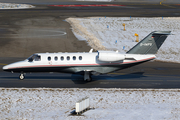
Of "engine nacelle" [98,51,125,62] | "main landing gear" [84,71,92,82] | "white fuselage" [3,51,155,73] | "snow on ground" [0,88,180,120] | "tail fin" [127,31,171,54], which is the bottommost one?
"snow on ground" [0,88,180,120]

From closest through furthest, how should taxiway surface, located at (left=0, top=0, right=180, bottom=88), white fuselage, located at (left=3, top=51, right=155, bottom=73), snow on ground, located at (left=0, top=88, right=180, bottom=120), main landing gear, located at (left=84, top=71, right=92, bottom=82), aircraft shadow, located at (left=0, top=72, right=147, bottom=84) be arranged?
snow on ground, located at (left=0, top=88, right=180, bottom=120)
white fuselage, located at (left=3, top=51, right=155, bottom=73)
main landing gear, located at (left=84, top=71, right=92, bottom=82)
taxiway surface, located at (left=0, top=0, right=180, bottom=88)
aircraft shadow, located at (left=0, top=72, right=147, bottom=84)

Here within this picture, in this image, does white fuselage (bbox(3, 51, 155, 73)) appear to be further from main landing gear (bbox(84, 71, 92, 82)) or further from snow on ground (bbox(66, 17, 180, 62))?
snow on ground (bbox(66, 17, 180, 62))

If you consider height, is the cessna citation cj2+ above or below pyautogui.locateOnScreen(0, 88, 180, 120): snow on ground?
above

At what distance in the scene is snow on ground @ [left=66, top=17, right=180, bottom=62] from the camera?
46.8 meters

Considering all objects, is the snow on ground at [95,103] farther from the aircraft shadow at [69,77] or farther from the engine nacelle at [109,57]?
the aircraft shadow at [69,77]

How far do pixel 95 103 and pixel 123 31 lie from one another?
119 feet

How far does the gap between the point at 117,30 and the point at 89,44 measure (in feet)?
39.8

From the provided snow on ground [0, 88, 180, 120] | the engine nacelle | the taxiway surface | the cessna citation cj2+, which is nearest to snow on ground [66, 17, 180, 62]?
the taxiway surface

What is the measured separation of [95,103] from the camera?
2253 centimetres

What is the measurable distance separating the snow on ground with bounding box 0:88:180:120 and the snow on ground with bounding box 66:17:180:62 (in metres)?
19.0

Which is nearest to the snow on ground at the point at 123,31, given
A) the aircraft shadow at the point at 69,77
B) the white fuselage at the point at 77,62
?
the aircraft shadow at the point at 69,77

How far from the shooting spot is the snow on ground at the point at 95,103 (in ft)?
65.4

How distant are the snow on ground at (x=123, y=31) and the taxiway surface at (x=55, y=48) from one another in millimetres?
2768

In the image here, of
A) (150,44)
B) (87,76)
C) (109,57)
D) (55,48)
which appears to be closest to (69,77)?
(87,76)
